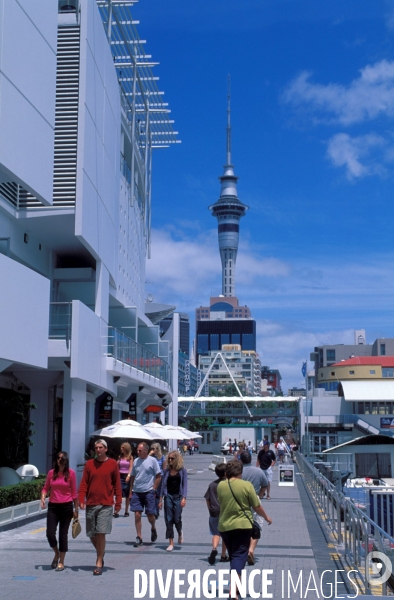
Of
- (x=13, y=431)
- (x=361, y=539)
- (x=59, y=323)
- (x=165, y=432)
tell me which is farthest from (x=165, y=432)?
(x=361, y=539)

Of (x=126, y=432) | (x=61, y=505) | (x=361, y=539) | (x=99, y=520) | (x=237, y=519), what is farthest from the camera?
(x=126, y=432)

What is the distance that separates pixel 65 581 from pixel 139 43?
2796cm

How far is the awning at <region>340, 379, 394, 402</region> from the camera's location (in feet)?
229

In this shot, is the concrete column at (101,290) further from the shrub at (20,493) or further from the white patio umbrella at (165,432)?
the shrub at (20,493)

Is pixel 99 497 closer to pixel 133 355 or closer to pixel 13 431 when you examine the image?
pixel 13 431

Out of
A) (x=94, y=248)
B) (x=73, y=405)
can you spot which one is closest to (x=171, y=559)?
(x=73, y=405)

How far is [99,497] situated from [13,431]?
10.1 m

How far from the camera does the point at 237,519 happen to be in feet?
26.5

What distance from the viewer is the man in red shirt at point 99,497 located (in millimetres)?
9875

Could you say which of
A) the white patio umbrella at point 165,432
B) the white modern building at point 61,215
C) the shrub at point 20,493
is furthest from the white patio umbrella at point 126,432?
the white patio umbrella at point 165,432

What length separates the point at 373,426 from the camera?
68312mm

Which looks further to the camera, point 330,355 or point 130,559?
point 330,355

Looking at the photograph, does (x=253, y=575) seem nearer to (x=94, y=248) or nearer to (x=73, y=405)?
(x=73, y=405)

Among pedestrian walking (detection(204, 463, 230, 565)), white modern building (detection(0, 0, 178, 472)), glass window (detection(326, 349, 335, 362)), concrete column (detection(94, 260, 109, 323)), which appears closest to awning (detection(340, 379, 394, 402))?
white modern building (detection(0, 0, 178, 472))
